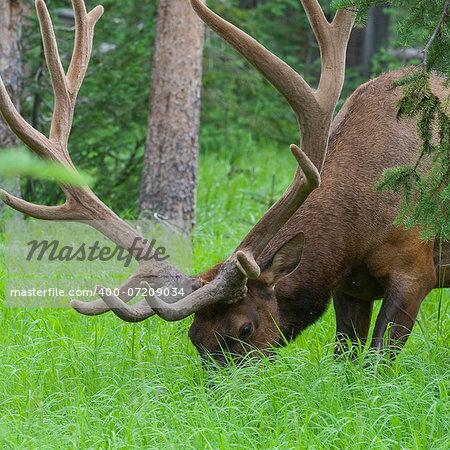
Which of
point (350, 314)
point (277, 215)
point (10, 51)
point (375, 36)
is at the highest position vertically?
point (375, 36)

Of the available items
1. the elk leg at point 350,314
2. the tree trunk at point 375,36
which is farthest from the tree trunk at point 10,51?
the tree trunk at point 375,36

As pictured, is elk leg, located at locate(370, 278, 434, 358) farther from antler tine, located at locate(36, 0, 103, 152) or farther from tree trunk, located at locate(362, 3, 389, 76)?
tree trunk, located at locate(362, 3, 389, 76)

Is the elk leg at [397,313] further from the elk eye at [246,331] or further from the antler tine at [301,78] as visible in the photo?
the antler tine at [301,78]

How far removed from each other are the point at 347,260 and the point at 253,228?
0.69 m

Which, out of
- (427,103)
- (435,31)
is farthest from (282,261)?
(435,31)

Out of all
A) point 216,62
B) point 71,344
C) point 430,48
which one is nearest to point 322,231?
point 430,48

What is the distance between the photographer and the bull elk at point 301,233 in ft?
14.0

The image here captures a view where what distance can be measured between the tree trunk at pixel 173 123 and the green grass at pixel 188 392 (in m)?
2.37

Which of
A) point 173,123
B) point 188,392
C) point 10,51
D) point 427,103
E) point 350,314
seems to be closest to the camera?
point 427,103

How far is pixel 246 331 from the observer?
14.6 ft

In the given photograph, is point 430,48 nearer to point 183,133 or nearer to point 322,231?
point 322,231

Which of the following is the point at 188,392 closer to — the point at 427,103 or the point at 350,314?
the point at 350,314

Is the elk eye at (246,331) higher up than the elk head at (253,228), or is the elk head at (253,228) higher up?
the elk head at (253,228)

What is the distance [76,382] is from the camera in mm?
4395
